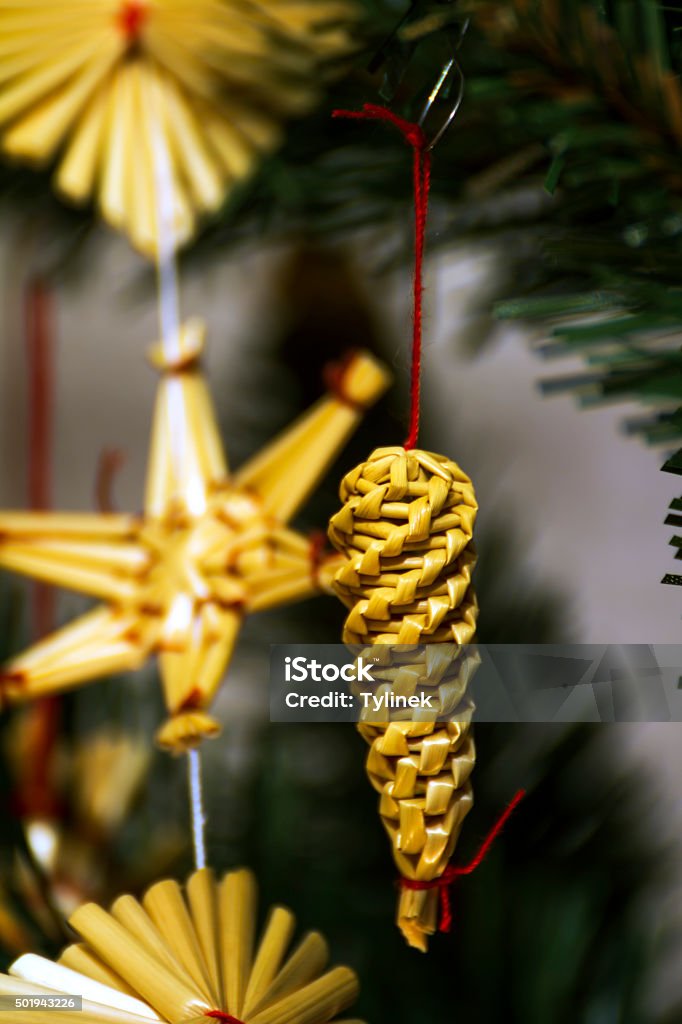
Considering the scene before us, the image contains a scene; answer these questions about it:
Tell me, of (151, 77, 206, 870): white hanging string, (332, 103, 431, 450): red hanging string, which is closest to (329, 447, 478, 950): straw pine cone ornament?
(332, 103, 431, 450): red hanging string

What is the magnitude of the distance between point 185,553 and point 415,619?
109mm

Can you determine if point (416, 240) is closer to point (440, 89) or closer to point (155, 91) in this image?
point (440, 89)

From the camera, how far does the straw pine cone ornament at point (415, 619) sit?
14 cm

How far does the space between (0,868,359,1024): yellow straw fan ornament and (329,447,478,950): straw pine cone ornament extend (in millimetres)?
28

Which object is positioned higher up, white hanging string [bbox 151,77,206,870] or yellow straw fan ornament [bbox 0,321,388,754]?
white hanging string [bbox 151,77,206,870]

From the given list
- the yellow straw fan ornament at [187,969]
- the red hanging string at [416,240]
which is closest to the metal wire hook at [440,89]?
the red hanging string at [416,240]

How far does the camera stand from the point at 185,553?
0.79 ft

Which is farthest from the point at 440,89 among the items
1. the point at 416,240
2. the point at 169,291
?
the point at 169,291

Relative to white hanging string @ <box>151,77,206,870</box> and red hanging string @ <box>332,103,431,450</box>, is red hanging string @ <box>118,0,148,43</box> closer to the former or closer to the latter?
white hanging string @ <box>151,77,206,870</box>

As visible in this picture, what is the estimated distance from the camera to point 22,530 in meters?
0.26

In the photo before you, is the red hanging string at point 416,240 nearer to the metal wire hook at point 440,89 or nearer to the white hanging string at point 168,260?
the metal wire hook at point 440,89

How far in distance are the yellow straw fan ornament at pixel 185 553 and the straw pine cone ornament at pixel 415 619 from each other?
7cm

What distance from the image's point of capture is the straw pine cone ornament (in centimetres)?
14

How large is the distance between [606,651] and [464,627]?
0.03 meters
